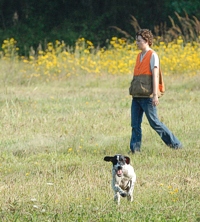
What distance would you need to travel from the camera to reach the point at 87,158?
9.23 metres

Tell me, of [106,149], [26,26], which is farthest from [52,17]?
[106,149]

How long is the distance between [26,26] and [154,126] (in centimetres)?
2371

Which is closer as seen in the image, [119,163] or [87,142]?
[119,163]

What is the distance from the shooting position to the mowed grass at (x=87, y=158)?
6.48 meters

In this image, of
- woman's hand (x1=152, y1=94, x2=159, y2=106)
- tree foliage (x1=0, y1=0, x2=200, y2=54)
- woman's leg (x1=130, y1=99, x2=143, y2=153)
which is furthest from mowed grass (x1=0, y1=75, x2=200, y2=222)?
tree foliage (x1=0, y1=0, x2=200, y2=54)

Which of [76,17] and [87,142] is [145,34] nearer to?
[87,142]

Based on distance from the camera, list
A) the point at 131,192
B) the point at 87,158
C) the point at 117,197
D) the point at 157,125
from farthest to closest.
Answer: the point at 157,125 < the point at 87,158 < the point at 131,192 < the point at 117,197

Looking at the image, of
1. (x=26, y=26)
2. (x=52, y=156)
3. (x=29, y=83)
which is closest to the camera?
(x=52, y=156)

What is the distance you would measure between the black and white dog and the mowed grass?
0.10m

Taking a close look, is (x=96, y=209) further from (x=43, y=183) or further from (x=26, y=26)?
(x=26, y=26)

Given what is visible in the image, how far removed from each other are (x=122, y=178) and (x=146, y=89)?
2.87 m

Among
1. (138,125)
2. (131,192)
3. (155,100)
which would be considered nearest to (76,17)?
(138,125)

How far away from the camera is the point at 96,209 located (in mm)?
6410

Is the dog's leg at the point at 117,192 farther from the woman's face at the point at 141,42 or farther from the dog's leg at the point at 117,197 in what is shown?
the woman's face at the point at 141,42
